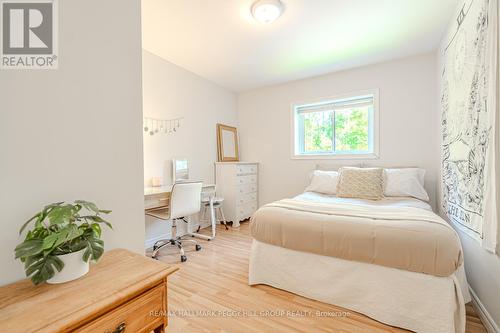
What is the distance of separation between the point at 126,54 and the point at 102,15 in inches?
6.9

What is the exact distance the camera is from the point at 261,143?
4168mm

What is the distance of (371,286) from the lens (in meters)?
1.46

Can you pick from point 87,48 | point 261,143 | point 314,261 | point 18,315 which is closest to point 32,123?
point 87,48

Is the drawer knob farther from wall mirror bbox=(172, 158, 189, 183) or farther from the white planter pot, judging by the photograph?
wall mirror bbox=(172, 158, 189, 183)

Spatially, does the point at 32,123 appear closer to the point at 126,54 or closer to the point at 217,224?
the point at 126,54

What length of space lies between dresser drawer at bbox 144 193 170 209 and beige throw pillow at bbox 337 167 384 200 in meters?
2.06

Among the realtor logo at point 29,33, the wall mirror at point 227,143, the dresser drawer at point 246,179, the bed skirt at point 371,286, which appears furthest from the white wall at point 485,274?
the wall mirror at point 227,143

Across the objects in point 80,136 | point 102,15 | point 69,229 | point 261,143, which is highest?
point 102,15

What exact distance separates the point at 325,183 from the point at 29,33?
291 centimetres

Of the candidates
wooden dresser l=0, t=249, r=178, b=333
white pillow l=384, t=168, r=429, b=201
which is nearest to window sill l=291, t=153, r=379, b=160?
white pillow l=384, t=168, r=429, b=201

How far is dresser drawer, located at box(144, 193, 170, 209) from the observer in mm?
2248

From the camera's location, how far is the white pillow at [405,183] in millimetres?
2512

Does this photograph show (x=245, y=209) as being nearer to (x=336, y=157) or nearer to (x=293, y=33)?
(x=336, y=157)

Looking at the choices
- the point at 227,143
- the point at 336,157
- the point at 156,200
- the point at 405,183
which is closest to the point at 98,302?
the point at 156,200
